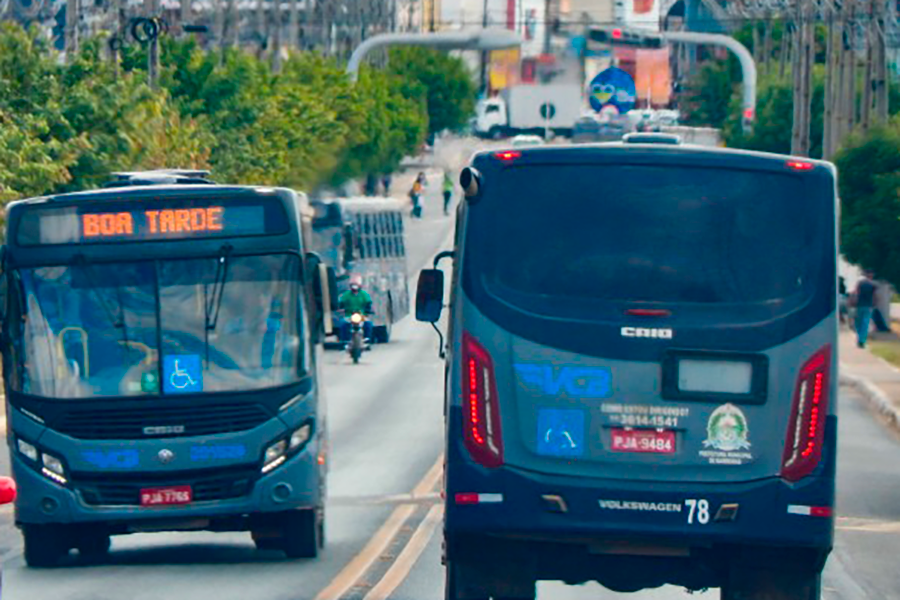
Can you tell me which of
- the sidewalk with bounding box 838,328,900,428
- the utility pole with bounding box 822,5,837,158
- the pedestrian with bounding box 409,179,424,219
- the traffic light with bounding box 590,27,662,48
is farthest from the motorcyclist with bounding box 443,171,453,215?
the sidewalk with bounding box 838,328,900,428

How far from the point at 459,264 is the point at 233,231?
5.00 meters

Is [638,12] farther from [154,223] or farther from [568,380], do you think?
[568,380]

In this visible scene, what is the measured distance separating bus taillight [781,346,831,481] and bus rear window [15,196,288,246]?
601 centimetres

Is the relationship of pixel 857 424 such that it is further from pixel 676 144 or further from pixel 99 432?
pixel 676 144

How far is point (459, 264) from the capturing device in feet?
40.3

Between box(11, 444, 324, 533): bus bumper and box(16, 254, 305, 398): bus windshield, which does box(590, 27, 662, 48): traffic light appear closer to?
box(16, 254, 305, 398): bus windshield

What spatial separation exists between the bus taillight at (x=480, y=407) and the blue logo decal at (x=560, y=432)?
0.78ft

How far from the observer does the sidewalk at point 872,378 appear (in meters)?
34.7

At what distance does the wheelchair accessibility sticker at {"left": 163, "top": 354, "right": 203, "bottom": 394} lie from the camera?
16734mm

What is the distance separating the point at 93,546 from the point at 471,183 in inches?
274

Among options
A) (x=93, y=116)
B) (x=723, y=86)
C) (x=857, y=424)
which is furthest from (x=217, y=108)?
(x=723, y=86)

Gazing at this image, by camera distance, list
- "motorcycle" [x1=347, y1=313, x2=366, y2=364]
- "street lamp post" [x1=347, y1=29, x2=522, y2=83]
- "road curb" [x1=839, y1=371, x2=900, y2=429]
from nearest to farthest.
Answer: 1. "road curb" [x1=839, y1=371, x2=900, y2=429]
2. "motorcycle" [x1=347, y1=313, x2=366, y2=364]
3. "street lamp post" [x1=347, y1=29, x2=522, y2=83]

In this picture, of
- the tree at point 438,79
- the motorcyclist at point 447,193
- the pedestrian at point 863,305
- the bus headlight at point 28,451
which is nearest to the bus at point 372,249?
the pedestrian at point 863,305

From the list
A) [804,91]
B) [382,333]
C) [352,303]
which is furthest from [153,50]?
[804,91]
